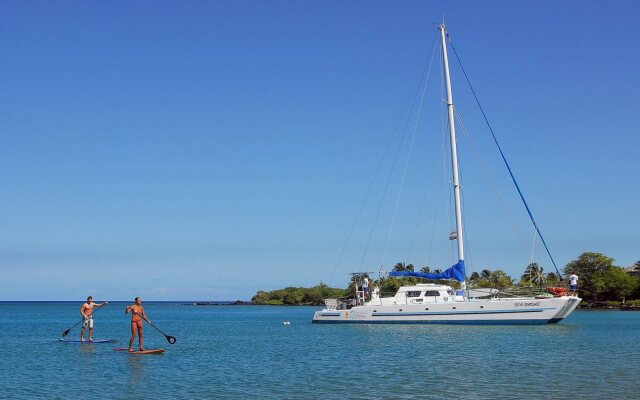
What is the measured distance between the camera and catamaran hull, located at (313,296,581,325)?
5034 centimetres

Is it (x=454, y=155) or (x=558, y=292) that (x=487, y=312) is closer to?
(x=558, y=292)

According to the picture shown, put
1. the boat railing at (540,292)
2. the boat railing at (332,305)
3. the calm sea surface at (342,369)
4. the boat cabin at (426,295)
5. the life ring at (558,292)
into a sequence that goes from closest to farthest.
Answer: the calm sea surface at (342,369)
the life ring at (558,292)
the boat railing at (540,292)
the boat cabin at (426,295)
the boat railing at (332,305)

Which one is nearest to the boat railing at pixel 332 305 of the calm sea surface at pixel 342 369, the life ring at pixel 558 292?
the life ring at pixel 558 292

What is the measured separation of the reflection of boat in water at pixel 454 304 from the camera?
50562 mm

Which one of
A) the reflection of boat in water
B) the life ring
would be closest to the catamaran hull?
the reflection of boat in water

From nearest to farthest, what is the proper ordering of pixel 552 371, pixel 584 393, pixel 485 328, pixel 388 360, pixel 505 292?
pixel 584 393
pixel 552 371
pixel 388 360
pixel 485 328
pixel 505 292

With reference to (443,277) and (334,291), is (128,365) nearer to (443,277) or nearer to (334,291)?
(443,277)

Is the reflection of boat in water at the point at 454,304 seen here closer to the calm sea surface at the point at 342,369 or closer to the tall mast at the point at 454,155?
the tall mast at the point at 454,155

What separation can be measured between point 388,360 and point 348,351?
16.9 feet

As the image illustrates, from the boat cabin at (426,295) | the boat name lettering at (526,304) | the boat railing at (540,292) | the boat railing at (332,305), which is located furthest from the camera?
the boat railing at (332,305)

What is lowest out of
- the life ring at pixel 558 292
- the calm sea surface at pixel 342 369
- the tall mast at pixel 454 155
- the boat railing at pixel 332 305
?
the calm sea surface at pixel 342 369

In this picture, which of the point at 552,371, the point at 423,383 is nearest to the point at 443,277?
the point at 552,371

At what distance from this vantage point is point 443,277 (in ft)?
181

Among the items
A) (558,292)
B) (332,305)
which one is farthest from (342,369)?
(332,305)
